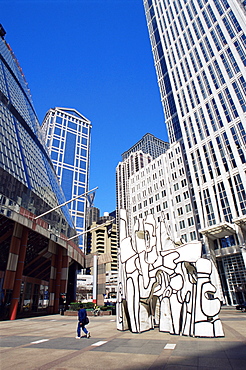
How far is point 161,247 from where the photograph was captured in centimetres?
1461

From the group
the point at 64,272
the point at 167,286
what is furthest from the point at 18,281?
the point at 167,286

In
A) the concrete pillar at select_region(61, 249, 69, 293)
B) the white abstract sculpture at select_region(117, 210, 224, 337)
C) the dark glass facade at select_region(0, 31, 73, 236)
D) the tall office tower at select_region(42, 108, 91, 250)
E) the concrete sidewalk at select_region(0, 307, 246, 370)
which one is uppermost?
the tall office tower at select_region(42, 108, 91, 250)

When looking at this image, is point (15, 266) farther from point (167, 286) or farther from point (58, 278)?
point (167, 286)

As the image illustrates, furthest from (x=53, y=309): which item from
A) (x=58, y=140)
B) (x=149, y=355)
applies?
(x=58, y=140)

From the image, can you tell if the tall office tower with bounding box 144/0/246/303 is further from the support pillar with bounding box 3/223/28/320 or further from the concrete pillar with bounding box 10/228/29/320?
the support pillar with bounding box 3/223/28/320

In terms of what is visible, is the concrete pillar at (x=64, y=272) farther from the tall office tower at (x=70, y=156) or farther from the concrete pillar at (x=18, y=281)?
the tall office tower at (x=70, y=156)

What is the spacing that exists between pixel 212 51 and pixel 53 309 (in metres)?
61.5

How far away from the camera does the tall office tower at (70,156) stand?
167 m

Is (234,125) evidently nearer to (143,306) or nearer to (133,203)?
(133,203)

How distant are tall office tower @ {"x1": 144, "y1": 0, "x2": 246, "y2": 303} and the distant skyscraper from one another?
6.7 inches

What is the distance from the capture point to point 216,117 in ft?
165

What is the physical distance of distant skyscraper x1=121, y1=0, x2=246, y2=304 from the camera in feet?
144

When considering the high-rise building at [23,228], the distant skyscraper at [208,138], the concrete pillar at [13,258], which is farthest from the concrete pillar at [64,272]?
the distant skyscraper at [208,138]

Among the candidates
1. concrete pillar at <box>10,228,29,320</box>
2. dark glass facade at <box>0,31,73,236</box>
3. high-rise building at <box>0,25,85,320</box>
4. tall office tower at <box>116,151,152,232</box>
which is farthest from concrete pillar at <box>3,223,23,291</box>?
tall office tower at <box>116,151,152,232</box>
